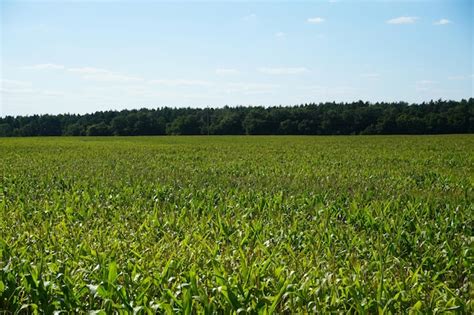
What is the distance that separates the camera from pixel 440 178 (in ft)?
46.2

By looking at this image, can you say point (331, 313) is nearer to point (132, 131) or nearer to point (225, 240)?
point (225, 240)

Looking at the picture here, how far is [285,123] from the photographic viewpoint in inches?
3647

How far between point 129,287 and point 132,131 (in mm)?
95453

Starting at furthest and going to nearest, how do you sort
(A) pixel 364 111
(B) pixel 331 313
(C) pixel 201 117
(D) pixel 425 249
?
(C) pixel 201 117 < (A) pixel 364 111 < (D) pixel 425 249 < (B) pixel 331 313

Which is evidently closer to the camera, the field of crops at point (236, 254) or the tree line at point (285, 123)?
the field of crops at point (236, 254)

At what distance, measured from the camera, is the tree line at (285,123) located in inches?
3337

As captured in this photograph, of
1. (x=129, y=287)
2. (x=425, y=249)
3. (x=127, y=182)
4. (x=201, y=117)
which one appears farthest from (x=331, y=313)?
(x=201, y=117)

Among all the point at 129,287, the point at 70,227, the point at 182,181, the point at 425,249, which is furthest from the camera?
the point at 182,181

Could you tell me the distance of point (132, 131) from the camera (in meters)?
97.1

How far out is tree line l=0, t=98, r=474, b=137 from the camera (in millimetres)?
84750

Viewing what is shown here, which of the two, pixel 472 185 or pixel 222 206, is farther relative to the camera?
pixel 472 185

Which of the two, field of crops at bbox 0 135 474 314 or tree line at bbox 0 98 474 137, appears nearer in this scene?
field of crops at bbox 0 135 474 314

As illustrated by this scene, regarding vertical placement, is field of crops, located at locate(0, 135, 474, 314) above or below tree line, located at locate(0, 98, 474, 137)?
below

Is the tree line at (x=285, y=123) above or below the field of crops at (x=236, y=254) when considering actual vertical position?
above
